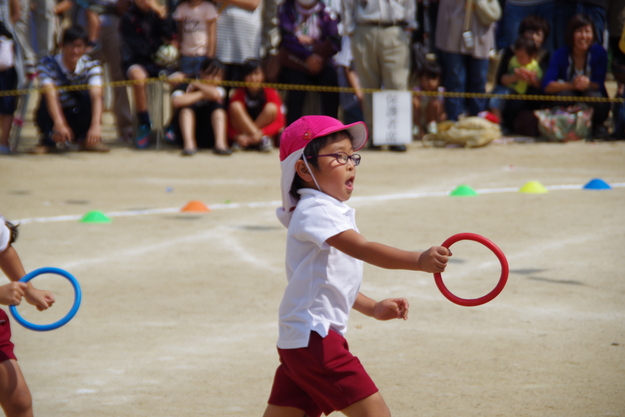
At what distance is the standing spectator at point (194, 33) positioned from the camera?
11172 millimetres

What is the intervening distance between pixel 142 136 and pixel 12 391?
911 cm

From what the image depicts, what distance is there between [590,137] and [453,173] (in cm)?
312

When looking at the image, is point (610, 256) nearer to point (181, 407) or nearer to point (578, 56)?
point (181, 407)

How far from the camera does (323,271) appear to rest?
285cm

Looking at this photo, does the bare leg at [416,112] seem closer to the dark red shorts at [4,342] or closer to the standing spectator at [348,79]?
the standing spectator at [348,79]

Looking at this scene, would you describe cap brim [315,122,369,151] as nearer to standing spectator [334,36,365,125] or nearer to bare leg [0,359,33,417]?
bare leg [0,359,33,417]

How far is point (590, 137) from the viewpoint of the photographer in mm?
12344

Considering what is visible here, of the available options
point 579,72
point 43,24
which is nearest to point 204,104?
point 43,24

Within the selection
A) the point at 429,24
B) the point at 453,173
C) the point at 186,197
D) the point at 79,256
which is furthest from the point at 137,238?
the point at 429,24

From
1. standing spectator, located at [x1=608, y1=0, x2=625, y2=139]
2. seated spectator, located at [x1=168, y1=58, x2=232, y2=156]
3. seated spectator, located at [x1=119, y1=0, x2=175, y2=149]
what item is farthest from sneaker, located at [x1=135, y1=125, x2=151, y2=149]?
standing spectator, located at [x1=608, y1=0, x2=625, y2=139]

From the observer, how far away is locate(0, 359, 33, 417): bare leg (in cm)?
294

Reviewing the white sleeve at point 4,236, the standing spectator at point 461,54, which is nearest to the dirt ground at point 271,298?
the white sleeve at point 4,236

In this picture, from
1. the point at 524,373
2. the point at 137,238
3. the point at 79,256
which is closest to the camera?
the point at 524,373

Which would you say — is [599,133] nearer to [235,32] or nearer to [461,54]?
[461,54]
